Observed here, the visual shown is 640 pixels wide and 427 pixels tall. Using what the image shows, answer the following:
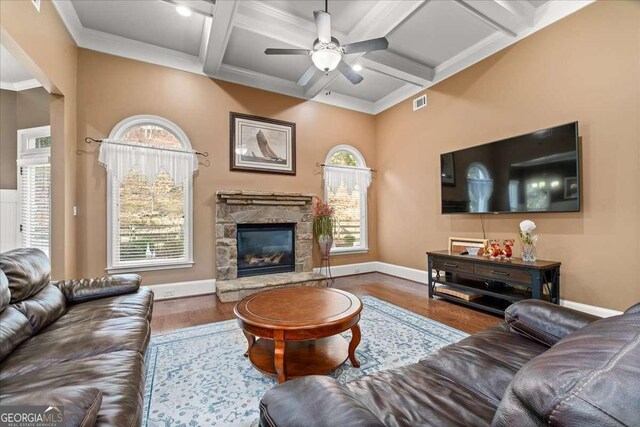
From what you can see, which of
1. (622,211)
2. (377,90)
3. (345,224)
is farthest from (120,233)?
(622,211)

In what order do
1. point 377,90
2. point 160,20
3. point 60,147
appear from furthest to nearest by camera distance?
point 377,90, point 160,20, point 60,147

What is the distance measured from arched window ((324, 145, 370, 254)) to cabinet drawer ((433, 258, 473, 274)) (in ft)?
6.41

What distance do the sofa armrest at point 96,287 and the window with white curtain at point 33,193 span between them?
2664 millimetres

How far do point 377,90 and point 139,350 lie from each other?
524cm

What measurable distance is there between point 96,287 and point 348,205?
4.16 metres

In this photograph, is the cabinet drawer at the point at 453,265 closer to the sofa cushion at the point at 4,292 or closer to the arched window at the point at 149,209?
the arched window at the point at 149,209

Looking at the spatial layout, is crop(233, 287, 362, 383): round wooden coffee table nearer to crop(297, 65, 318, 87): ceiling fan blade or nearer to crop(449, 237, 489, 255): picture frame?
crop(449, 237, 489, 255): picture frame

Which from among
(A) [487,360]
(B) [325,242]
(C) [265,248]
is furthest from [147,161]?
(A) [487,360]

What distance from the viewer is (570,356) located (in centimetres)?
66

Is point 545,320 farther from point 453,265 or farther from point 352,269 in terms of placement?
point 352,269

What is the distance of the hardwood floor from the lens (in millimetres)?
3008

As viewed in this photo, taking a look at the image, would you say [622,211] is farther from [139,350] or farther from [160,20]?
[160,20]

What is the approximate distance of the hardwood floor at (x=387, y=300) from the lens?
3008 mm

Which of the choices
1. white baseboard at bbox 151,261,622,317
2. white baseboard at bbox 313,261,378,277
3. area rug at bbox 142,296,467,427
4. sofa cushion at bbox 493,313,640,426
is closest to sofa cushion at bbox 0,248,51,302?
area rug at bbox 142,296,467,427
